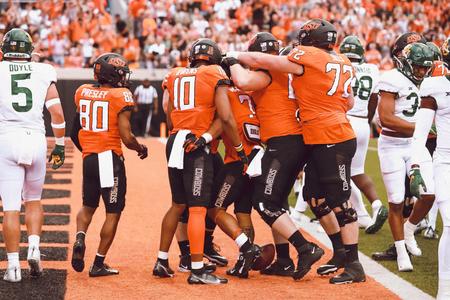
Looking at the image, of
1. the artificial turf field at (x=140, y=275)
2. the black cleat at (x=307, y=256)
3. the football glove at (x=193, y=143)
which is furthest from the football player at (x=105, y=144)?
the black cleat at (x=307, y=256)

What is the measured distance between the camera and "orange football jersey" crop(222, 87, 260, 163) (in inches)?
273

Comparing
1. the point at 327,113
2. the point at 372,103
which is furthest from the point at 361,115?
the point at 327,113

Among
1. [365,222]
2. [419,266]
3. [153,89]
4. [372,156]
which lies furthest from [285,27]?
[419,266]

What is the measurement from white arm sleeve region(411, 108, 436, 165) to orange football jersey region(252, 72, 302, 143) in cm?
110

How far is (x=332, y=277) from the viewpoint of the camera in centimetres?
680

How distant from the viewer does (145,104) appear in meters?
23.0

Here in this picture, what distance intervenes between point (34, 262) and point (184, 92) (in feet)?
5.42

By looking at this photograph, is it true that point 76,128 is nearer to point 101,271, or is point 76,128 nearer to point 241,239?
point 101,271

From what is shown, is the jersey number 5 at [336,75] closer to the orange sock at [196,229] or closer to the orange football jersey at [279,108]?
the orange football jersey at [279,108]

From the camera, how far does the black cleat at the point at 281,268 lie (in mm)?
6992

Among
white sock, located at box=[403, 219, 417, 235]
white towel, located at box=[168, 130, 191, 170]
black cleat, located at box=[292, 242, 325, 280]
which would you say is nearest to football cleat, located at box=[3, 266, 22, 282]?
white towel, located at box=[168, 130, 191, 170]

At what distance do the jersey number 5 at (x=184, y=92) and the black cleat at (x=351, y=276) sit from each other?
5.43ft

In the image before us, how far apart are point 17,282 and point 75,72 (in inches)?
660

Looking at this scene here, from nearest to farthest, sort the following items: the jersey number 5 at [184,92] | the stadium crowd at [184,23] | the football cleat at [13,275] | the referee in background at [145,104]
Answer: the football cleat at [13,275] → the jersey number 5 at [184,92] → the referee in background at [145,104] → the stadium crowd at [184,23]
